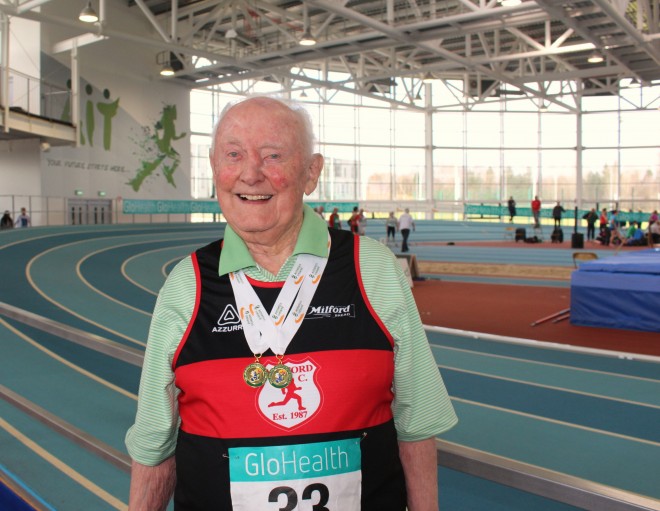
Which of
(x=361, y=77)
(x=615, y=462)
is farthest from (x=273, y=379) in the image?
(x=361, y=77)

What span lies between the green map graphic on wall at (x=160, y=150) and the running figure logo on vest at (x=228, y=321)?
30549 millimetres

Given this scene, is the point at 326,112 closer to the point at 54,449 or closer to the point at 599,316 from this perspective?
the point at 599,316

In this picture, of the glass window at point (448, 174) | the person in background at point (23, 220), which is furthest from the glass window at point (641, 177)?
the person in background at point (23, 220)

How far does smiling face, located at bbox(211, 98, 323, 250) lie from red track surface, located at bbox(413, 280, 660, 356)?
7706mm

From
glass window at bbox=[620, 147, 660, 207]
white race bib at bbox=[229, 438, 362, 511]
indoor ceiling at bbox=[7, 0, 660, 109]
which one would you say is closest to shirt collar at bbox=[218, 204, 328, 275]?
white race bib at bbox=[229, 438, 362, 511]

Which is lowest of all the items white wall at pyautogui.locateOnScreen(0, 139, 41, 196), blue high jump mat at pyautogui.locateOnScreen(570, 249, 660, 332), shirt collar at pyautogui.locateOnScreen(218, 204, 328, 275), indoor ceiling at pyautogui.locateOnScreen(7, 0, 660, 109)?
blue high jump mat at pyautogui.locateOnScreen(570, 249, 660, 332)

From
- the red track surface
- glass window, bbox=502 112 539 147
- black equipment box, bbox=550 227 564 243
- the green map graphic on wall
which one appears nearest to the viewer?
the red track surface

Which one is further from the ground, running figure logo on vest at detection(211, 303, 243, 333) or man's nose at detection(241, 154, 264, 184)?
man's nose at detection(241, 154, 264, 184)

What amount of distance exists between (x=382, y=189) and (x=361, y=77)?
12206 mm

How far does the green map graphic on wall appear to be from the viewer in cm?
3131

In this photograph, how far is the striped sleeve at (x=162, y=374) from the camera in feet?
5.64

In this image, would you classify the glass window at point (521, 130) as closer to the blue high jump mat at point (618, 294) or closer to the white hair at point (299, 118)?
the blue high jump mat at point (618, 294)

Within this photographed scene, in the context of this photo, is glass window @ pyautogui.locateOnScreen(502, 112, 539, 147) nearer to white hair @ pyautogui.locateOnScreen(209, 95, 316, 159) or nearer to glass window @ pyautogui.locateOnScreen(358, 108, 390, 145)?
glass window @ pyautogui.locateOnScreen(358, 108, 390, 145)

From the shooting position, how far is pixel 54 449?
450 centimetres
